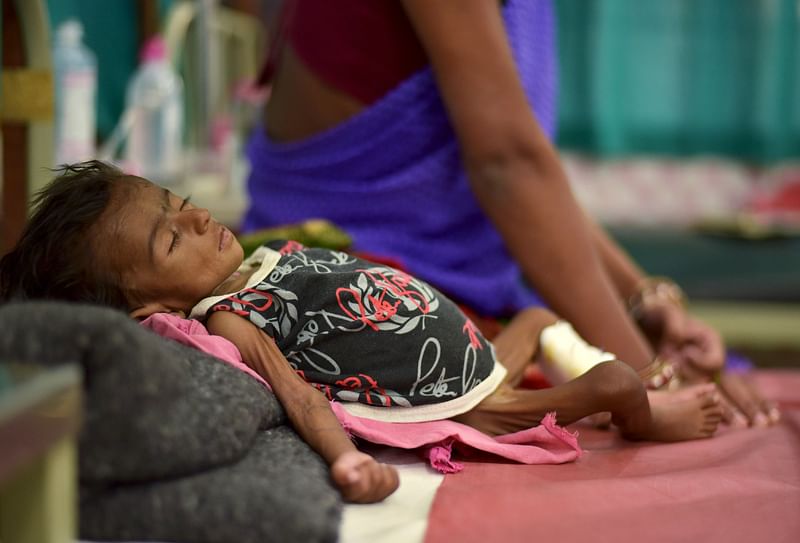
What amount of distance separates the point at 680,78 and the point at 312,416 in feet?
9.64

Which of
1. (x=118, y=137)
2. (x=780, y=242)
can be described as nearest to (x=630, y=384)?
(x=118, y=137)

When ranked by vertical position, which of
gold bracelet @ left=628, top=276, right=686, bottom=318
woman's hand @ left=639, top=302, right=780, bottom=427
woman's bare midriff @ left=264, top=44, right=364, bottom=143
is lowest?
woman's hand @ left=639, top=302, right=780, bottom=427

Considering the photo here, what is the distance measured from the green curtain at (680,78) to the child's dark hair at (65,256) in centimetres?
281

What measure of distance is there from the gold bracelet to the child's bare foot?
0.35 meters

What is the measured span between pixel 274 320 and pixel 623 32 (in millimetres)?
2843

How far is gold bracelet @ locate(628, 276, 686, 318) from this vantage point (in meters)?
1.42

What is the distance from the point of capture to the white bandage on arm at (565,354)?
106cm

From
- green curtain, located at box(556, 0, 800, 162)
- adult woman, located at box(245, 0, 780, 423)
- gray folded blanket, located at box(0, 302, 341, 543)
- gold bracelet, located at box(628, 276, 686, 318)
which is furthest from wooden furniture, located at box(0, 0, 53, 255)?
green curtain, located at box(556, 0, 800, 162)

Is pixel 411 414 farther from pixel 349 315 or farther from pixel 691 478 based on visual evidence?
pixel 691 478

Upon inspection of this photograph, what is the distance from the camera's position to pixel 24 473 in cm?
57

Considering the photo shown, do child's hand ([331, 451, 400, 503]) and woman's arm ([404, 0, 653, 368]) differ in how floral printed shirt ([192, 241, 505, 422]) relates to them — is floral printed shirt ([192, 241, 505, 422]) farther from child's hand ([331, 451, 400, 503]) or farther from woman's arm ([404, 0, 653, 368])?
woman's arm ([404, 0, 653, 368])

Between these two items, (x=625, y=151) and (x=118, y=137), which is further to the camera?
(x=625, y=151)

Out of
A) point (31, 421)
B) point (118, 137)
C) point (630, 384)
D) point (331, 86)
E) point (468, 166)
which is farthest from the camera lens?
point (118, 137)

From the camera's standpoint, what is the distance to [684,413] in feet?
3.35
